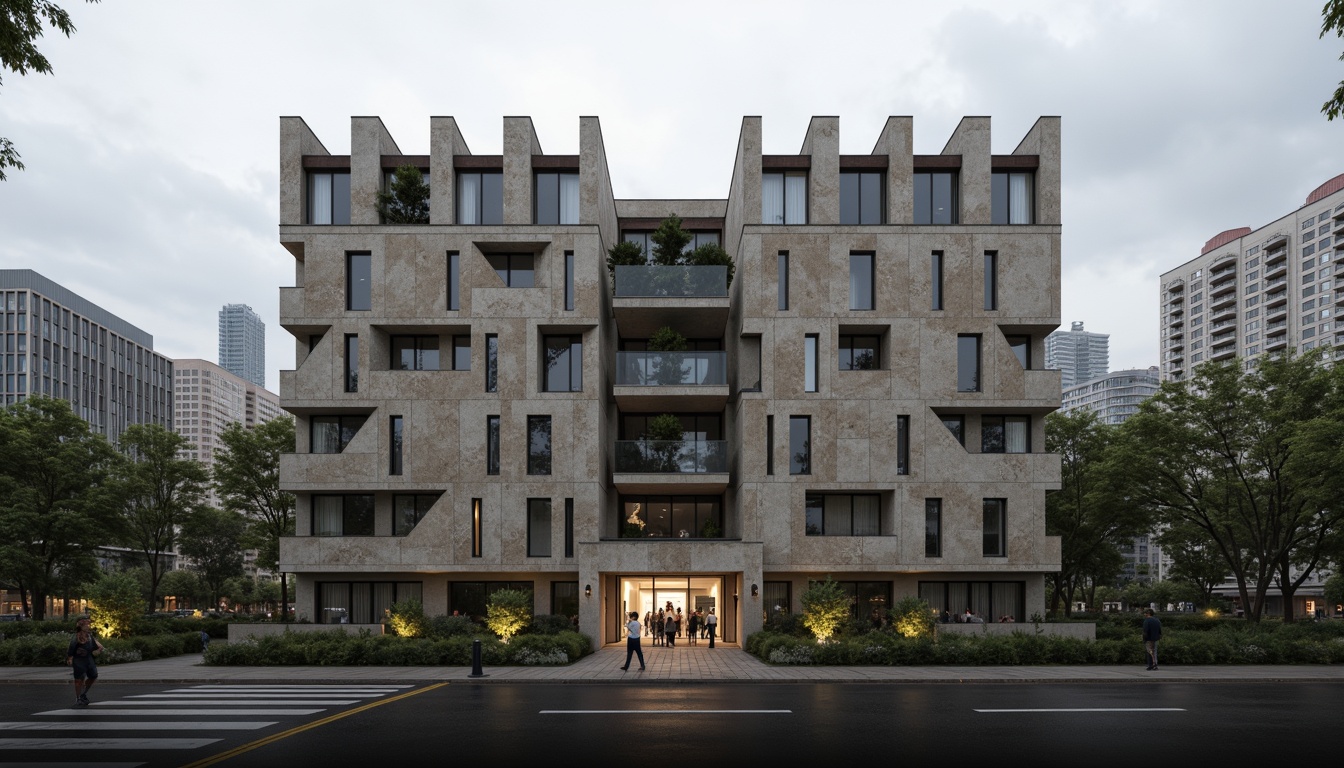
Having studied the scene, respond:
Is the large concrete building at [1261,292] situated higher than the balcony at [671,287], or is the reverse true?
the large concrete building at [1261,292]

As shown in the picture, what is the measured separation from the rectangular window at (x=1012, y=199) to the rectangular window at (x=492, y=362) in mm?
21365

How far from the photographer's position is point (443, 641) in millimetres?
26859

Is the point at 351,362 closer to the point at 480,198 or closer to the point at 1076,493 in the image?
the point at 480,198

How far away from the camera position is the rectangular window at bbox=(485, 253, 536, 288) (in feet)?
121

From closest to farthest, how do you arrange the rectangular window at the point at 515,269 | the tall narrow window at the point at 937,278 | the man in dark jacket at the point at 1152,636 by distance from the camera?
the man in dark jacket at the point at 1152,636 < the tall narrow window at the point at 937,278 < the rectangular window at the point at 515,269

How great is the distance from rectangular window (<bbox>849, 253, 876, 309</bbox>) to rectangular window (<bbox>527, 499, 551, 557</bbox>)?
49.6ft

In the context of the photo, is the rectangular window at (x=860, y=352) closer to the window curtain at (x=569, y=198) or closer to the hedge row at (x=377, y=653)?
the window curtain at (x=569, y=198)

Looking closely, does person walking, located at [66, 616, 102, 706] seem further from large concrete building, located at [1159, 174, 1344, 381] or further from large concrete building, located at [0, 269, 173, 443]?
large concrete building, located at [1159, 174, 1344, 381]

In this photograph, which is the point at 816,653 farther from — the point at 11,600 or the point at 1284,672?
the point at 11,600

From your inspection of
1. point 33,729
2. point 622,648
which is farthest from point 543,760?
point 622,648

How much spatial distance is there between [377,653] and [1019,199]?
99.1 feet

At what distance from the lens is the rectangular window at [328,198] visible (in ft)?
121

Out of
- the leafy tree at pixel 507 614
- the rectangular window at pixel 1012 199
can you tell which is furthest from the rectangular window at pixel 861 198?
the leafy tree at pixel 507 614

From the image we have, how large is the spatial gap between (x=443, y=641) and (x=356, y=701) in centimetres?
817
